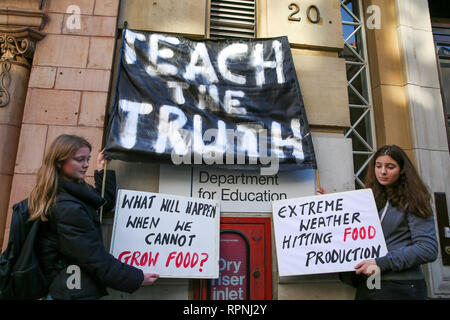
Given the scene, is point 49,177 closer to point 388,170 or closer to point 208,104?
point 208,104

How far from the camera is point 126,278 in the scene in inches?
101

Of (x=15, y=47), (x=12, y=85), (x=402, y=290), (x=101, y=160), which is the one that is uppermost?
(x=15, y=47)

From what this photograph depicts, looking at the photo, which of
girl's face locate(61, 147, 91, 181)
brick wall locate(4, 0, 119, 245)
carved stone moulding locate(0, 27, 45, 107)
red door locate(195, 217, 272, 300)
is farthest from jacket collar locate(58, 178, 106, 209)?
carved stone moulding locate(0, 27, 45, 107)

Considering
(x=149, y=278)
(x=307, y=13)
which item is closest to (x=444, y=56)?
(x=307, y=13)

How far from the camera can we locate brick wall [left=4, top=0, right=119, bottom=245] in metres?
3.82

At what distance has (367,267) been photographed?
3.08m

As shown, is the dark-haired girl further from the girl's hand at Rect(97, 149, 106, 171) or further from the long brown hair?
the girl's hand at Rect(97, 149, 106, 171)

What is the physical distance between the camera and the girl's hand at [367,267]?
9.90 feet

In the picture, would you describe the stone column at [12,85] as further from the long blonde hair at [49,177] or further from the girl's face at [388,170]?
the girl's face at [388,170]

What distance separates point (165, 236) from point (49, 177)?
137 cm

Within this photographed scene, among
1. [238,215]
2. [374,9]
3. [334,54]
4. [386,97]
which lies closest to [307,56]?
[334,54]

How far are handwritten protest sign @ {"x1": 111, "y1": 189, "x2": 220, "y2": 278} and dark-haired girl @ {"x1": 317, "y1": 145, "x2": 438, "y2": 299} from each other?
1.59 metres

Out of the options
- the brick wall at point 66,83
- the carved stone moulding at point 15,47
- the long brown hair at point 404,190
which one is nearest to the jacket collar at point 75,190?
the brick wall at point 66,83
